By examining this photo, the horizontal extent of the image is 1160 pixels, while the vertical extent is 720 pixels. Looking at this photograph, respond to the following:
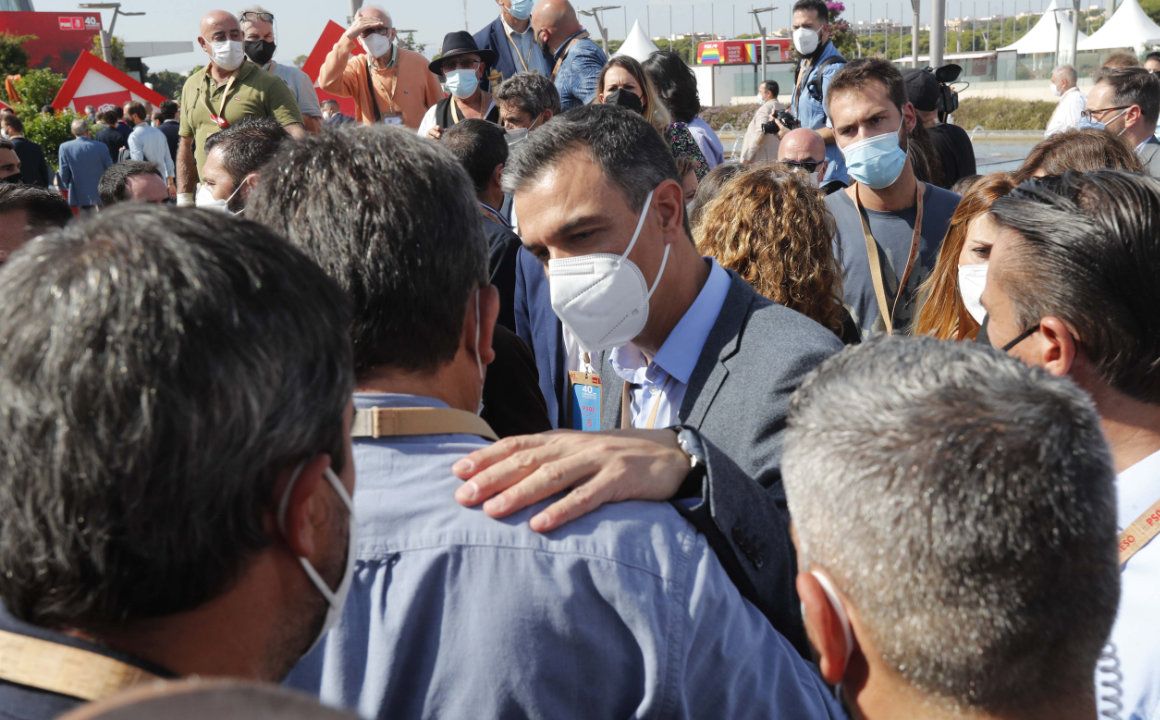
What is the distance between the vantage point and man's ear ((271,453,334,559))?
1201mm

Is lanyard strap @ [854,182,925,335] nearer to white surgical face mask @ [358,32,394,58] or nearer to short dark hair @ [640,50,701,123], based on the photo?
short dark hair @ [640,50,701,123]

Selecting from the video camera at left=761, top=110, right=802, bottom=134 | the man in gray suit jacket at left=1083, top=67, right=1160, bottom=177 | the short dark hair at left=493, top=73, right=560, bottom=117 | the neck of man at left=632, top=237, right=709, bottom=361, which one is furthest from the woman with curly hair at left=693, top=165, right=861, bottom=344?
the video camera at left=761, top=110, right=802, bottom=134

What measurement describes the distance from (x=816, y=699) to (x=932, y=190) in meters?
3.60

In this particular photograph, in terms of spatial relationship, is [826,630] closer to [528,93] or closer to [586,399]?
[586,399]

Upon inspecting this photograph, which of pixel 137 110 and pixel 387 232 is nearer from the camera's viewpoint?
pixel 387 232

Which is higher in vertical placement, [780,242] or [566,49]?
[566,49]

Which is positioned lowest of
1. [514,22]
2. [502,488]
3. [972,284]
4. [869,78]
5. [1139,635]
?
[1139,635]

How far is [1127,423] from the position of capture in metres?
1.94

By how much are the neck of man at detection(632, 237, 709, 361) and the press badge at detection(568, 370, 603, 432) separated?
1.27ft

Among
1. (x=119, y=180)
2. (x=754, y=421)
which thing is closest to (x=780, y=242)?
(x=754, y=421)

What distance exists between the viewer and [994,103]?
3684 cm

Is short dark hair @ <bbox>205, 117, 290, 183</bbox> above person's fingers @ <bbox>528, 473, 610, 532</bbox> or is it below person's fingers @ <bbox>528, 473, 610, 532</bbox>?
above

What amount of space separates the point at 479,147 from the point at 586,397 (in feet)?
7.17

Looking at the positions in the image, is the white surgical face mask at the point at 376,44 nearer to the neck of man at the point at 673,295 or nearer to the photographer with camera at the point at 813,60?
the photographer with camera at the point at 813,60
